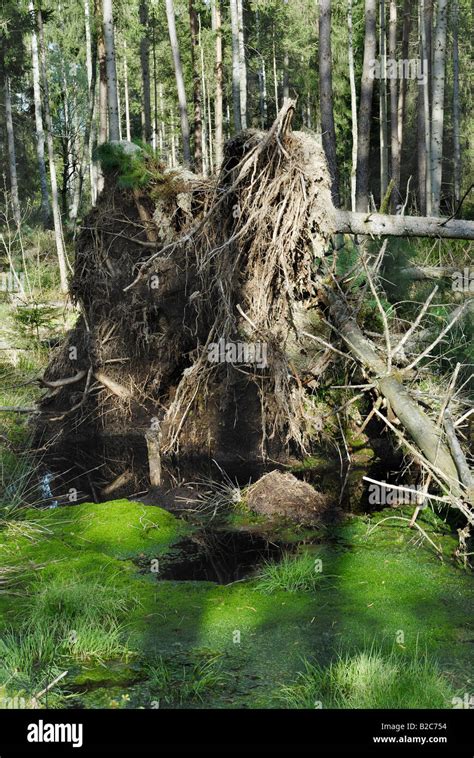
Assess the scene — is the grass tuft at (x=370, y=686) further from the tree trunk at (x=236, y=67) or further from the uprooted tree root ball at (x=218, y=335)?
the tree trunk at (x=236, y=67)

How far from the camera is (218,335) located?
898 cm

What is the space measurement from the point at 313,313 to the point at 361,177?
7.26 meters

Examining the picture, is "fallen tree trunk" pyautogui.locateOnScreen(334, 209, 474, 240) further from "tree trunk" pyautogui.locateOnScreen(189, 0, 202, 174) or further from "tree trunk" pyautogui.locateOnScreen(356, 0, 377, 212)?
"tree trunk" pyautogui.locateOnScreen(189, 0, 202, 174)

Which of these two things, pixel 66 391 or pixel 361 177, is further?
pixel 361 177

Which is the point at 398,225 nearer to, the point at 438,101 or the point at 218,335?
the point at 218,335

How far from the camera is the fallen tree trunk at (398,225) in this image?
8.90m

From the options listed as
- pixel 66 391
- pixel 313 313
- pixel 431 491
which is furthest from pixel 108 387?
pixel 431 491

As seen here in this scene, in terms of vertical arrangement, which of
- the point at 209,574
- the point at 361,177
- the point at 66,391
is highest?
the point at 361,177

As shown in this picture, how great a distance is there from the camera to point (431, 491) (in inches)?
311

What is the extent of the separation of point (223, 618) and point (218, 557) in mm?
1330

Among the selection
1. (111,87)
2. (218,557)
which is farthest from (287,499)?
(111,87)

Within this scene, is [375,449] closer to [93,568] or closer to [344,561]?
[344,561]

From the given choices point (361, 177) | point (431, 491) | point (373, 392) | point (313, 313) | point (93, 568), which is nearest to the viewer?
point (93, 568)
